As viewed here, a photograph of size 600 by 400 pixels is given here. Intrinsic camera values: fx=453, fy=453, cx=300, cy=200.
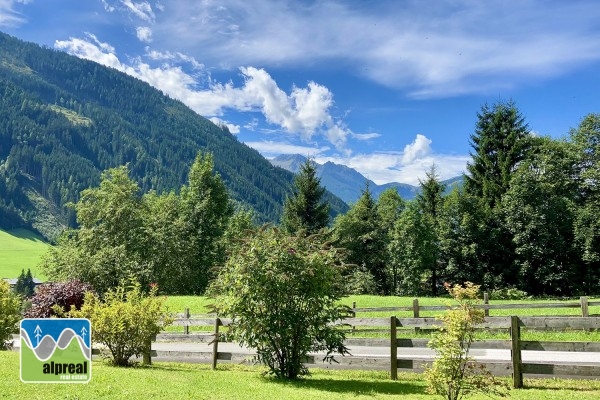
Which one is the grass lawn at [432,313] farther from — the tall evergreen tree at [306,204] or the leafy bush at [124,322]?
the tall evergreen tree at [306,204]

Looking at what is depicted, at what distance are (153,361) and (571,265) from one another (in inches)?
1584

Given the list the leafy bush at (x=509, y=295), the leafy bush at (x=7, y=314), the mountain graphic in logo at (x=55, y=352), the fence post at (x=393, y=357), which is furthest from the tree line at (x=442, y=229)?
the mountain graphic in logo at (x=55, y=352)

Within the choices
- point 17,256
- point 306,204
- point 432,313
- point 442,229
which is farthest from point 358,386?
point 17,256

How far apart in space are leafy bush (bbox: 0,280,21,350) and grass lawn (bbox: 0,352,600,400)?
15.2ft

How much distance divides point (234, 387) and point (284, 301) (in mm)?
2401

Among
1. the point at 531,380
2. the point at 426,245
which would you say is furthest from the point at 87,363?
the point at 426,245

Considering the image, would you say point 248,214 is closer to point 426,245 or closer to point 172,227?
point 172,227

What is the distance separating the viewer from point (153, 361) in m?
15.6

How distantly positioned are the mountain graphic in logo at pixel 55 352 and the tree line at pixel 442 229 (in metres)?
32.0

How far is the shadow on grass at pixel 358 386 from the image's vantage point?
10.1m

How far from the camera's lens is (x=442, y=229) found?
156ft

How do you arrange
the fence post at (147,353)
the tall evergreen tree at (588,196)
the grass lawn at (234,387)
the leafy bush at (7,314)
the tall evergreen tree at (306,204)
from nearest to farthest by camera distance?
1. the grass lawn at (234,387)
2. the fence post at (147,353)
3. the leafy bush at (7,314)
4. the tall evergreen tree at (588,196)
5. the tall evergreen tree at (306,204)

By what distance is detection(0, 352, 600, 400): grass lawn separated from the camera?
863 cm

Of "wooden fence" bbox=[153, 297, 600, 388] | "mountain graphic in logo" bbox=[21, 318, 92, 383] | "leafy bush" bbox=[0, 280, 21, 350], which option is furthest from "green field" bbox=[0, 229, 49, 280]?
"wooden fence" bbox=[153, 297, 600, 388]
